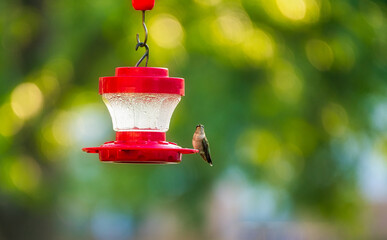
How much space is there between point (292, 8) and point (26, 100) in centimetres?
323

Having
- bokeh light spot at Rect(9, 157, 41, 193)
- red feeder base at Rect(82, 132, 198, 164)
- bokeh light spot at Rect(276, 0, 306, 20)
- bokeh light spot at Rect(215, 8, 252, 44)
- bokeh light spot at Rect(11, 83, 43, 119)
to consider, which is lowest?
bokeh light spot at Rect(9, 157, 41, 193)

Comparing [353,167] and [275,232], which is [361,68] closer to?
[353,167]

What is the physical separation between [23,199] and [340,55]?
13.3ft

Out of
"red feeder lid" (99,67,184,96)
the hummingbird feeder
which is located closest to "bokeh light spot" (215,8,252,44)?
the hummingbird feeder

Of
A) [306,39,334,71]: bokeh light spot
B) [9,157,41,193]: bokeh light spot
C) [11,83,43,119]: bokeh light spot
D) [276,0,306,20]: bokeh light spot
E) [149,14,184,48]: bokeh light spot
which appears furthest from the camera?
[306,39,334,71]: bokeh light spot

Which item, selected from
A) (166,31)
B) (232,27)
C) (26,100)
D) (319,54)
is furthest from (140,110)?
(319,54)

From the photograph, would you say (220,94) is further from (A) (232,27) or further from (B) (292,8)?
(B) (292,8)

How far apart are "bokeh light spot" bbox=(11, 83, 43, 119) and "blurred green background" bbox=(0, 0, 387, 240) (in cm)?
2

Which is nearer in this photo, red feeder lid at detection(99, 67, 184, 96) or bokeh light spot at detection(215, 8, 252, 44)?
red feeder lid at detection(99, 67, 184, 96)

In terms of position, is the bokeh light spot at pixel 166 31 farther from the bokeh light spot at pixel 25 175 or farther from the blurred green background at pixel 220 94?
the bokeh light spot at pixel 25 175

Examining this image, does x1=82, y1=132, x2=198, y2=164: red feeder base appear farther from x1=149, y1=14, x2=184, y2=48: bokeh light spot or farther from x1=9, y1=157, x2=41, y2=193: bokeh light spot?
x1=9, y1=157, x2=41, y2=193: bokeh light spot

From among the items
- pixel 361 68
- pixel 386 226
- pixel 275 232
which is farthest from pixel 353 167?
pixel 275 232

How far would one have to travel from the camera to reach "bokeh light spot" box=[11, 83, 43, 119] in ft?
34.1

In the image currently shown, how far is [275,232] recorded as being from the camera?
25266 mm
